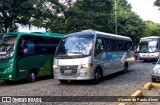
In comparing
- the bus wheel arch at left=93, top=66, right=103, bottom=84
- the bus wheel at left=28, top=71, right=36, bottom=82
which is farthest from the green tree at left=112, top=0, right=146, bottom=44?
the bus wheel arch at left=93, top=66, right=103, bottom=84

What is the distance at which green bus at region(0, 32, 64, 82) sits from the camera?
535 inches

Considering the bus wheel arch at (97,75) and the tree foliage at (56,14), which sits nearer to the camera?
the bus wheel arch at (97,75)

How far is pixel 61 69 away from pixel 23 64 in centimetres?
258

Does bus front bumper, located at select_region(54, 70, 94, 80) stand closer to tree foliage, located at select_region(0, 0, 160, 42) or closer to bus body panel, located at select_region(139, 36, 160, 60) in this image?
tree foliage, located at select_region(0, 0, 160, 42)

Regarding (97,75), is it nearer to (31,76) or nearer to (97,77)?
(97,77)

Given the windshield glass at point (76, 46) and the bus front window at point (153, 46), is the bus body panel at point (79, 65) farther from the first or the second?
the bus front window at point (153, 46)

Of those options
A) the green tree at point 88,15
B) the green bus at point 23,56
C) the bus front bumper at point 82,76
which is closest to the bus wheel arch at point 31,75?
the green bus at point 23,56

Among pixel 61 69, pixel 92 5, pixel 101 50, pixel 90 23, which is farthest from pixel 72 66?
pixel 92 5

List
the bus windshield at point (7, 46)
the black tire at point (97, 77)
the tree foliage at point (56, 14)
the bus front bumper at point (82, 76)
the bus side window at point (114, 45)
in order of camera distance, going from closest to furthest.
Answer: the bus front bumper at point (82, 76) → the black tire at point (97, 77) → the bus windshield at point (7, 46) → the bus side window at point (114, 45) → the tree foliage at point (56, 14)

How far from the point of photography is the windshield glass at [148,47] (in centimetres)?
2972

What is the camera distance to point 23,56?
14125mm

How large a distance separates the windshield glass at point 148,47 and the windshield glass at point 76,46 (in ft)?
59.3

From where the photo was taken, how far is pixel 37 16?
72.3 ft

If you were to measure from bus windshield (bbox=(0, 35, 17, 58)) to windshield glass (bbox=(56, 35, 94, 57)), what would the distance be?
2463 mm
